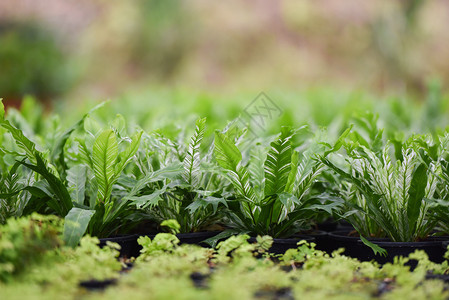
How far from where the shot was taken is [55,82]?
1019 centimetres

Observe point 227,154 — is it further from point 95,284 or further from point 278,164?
point 95,284

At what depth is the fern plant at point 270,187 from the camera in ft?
6.97

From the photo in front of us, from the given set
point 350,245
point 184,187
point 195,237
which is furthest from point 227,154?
point 350,245

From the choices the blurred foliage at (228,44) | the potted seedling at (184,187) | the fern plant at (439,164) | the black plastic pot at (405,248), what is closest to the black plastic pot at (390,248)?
the black plastic pot at (405,248)

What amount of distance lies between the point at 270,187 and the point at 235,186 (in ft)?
0.49

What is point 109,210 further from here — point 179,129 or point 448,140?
point 448,140

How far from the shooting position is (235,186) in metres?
2.16

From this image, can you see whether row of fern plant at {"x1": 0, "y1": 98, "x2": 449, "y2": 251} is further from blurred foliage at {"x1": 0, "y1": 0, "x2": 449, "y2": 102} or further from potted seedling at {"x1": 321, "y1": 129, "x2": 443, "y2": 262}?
blurred foliage at {"x1": 0, "y1": 0, "x2": 449, "y2": 102}

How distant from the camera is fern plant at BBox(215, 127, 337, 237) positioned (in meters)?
2.12

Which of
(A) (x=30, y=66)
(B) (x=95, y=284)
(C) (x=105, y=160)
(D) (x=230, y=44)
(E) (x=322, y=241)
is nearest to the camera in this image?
(B) (x=95, y=284)

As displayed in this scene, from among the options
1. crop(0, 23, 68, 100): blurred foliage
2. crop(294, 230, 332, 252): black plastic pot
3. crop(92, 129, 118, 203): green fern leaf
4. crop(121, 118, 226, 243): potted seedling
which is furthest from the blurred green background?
crop(92, 129, 118, 203): green fern leaf

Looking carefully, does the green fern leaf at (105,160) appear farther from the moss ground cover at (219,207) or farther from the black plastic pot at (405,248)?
the black plastic pot at (405,248)

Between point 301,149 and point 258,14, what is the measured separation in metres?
21.3

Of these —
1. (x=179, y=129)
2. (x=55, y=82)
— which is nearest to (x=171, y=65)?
(x=55, y=82)
